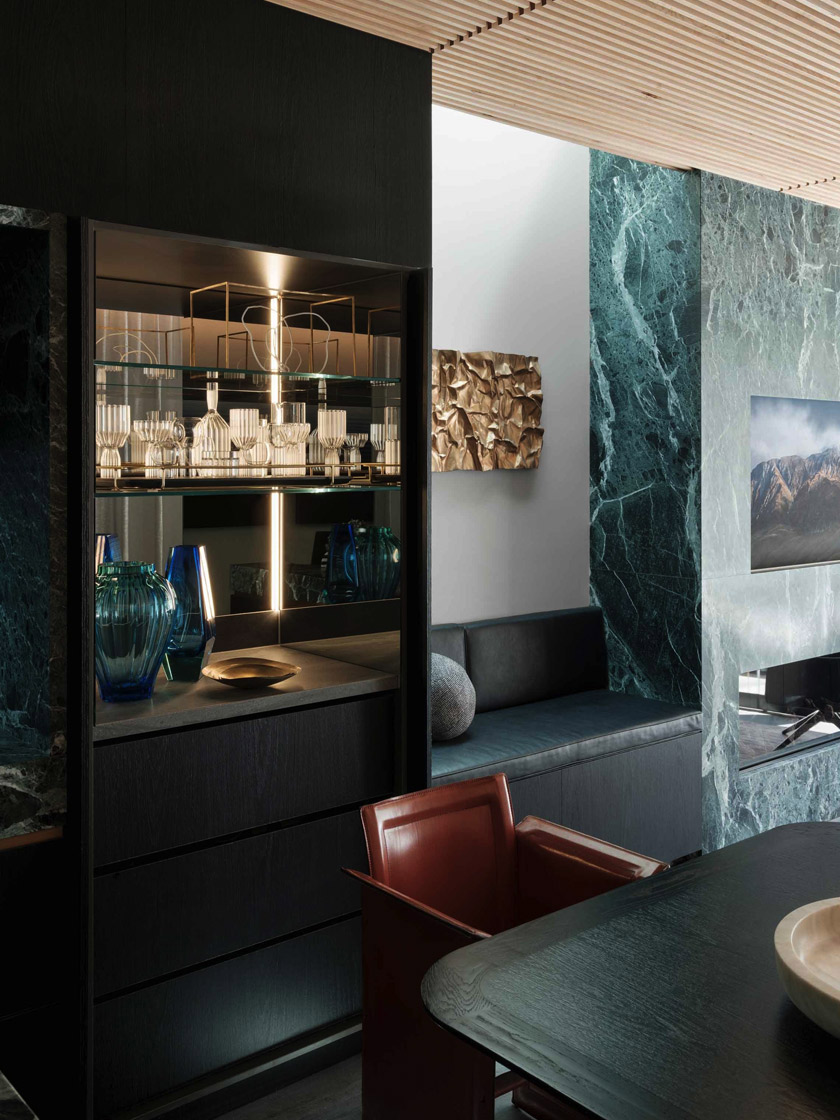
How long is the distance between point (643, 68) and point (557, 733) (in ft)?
7.45

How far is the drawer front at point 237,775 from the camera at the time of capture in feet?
7.87

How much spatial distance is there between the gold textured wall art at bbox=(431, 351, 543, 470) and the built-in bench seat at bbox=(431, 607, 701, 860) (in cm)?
69

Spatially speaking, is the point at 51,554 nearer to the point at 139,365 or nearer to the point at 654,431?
the point at 139,365

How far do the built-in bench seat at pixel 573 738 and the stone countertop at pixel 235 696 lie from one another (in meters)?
0.59

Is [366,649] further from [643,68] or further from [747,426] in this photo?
[747,426]

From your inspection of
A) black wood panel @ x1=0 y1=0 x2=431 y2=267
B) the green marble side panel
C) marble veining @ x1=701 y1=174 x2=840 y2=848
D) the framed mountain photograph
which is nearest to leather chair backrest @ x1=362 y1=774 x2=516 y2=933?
the green marble side panel

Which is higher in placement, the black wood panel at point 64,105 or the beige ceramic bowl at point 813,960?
the black wood panel at point 64,105

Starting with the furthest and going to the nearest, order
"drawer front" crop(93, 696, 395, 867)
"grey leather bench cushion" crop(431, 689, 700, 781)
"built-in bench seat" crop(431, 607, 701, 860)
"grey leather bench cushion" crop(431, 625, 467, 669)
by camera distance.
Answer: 1. "grey leather bench cushion" crop(431, 625, 467, 669)
2. "built-in bench seat" crop(431, 607, 701, 860)
3. "grey leather bench cushion" crop(431, 689, 700, 781)
4. "drawer front" crop(93, 696, 395, 867)

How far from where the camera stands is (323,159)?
9.11 feet

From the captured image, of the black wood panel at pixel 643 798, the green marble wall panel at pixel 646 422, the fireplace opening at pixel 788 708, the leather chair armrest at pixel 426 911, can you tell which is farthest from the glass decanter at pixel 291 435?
the fireplace opening at pixel 788 708

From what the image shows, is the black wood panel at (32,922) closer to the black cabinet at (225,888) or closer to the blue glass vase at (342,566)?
the black cabinet at (225,888)

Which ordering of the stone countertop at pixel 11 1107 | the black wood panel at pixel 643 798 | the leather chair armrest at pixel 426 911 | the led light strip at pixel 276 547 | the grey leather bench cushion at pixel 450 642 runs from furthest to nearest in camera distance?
1. the grey leather bench cushion at pixel 450 642
2. the black wood panel at pixel 643 798
3. the led light strip at pixel 276 547
4. the leather chair armrest at pixel 426 911
5. the stone countertop at pixel 11 1107

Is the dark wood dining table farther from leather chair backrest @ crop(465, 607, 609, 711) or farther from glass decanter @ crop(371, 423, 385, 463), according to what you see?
leather chair backrest @ crop(465, 607, 609, 711)

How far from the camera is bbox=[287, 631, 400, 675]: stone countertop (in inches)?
116
